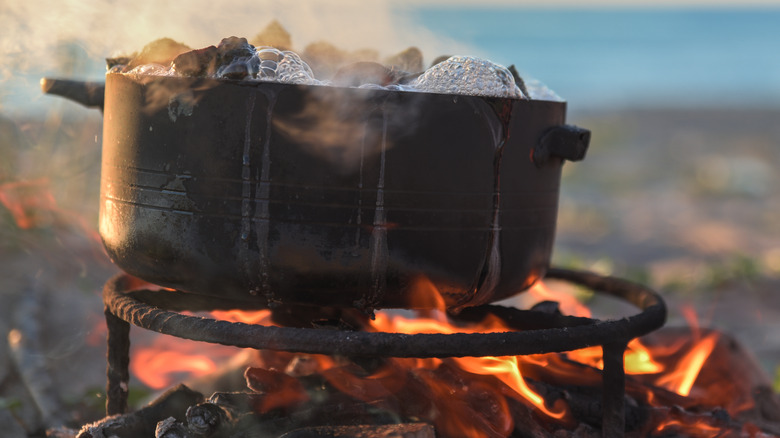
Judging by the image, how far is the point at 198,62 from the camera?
73.3 inches

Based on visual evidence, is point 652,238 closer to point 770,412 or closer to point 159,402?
point 770,412

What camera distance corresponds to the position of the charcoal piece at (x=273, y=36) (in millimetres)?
2422

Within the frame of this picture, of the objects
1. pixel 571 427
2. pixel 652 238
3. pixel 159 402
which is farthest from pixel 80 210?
pixel 652 238

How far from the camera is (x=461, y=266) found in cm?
195

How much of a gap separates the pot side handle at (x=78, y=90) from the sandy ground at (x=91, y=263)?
0.45 meters

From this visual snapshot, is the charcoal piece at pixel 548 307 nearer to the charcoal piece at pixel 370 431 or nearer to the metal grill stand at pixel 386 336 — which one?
the metal grill stand at pixel 386 336

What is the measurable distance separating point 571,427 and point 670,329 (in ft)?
3.77

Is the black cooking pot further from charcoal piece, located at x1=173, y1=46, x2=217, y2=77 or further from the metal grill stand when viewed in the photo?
the metal grill stand

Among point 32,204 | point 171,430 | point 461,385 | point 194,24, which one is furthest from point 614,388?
point 32,204

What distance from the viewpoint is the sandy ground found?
10.8 ft

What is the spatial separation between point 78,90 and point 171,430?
1.19 meters

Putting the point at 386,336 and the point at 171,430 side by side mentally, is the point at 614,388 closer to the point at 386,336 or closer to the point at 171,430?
the point at 386,336

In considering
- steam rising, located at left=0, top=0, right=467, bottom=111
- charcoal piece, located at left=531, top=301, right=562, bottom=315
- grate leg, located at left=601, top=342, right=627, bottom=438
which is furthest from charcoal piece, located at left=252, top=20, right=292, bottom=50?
grate leg, located at left=601, top=342, right=627, bottom=438

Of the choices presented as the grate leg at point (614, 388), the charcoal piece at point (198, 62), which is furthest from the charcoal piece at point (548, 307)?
the charcoal piece at point (198, 62)
